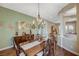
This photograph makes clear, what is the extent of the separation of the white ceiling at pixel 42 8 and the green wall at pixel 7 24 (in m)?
0.08

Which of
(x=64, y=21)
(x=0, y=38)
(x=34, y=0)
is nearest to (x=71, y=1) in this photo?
(x=64, y=21)

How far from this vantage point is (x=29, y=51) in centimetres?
196

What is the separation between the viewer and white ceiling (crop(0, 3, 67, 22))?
1957mm

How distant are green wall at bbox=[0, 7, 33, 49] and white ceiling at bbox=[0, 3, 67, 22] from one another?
3.0 inches

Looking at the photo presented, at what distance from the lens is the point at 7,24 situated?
1937 millimetres

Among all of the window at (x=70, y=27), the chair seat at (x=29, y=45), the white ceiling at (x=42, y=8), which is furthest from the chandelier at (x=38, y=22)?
the window at (x=70, y=27)

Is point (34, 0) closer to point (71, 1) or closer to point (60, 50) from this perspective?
point (71, 1)

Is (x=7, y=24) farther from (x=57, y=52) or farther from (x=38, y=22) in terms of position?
(x=57, y=52)

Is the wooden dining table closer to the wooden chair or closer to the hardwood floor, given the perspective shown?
the wooden chair

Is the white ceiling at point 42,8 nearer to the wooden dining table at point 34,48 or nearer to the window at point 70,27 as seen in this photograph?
the window at point 70,27

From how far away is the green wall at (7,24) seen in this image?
1920 millimetres

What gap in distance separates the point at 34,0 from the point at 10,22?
548 mm

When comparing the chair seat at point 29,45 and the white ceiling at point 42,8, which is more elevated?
the white ceiling at point 42,8

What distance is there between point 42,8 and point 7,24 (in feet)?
2.11
